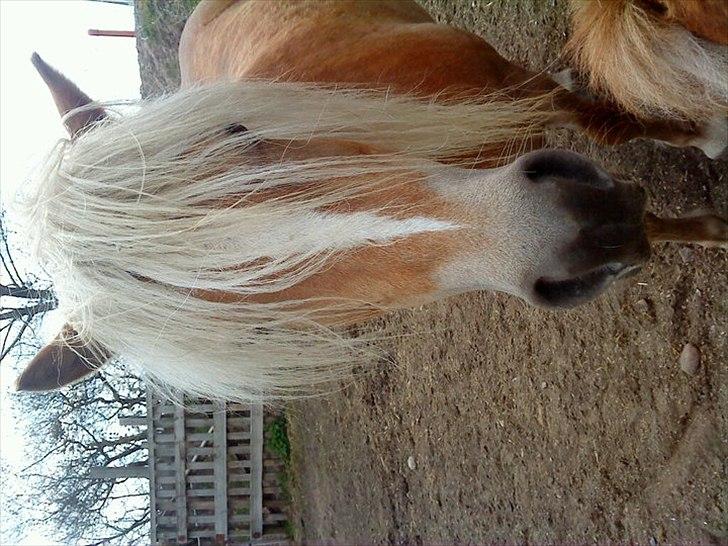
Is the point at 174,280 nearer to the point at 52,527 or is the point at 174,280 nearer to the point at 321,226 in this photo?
the point at 321,226

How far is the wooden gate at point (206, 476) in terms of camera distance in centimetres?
673

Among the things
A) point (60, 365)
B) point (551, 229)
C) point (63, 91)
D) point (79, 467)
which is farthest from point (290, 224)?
point (79, 467)

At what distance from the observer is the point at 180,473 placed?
6762 millimetres

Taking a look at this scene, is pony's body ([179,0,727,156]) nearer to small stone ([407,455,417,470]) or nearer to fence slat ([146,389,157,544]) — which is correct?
small stone ([407,455,417,470])

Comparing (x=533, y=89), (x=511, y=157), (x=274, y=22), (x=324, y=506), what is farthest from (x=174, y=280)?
(x=324, y=506)

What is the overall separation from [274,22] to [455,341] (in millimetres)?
2275

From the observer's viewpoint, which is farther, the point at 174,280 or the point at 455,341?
the point at 455,341

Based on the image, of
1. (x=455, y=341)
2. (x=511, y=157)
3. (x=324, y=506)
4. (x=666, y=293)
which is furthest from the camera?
(x=324, y=506)

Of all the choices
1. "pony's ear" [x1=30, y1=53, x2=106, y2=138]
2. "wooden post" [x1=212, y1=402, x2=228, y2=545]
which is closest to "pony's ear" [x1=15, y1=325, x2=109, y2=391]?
"pony's ear" [x1=30, y1=53, x2=106, y2=138]

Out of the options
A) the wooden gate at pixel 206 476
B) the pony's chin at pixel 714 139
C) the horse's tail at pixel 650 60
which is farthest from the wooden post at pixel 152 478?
the horse's tail at pixel 650 60

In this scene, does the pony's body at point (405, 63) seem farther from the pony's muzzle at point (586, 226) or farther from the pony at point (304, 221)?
the pony's muzzle at point (586, 226)

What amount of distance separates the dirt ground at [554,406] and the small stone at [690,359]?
0.07 ft

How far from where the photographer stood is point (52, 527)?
10281 millimetres

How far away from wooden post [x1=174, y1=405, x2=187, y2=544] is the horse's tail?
18.8 feet
